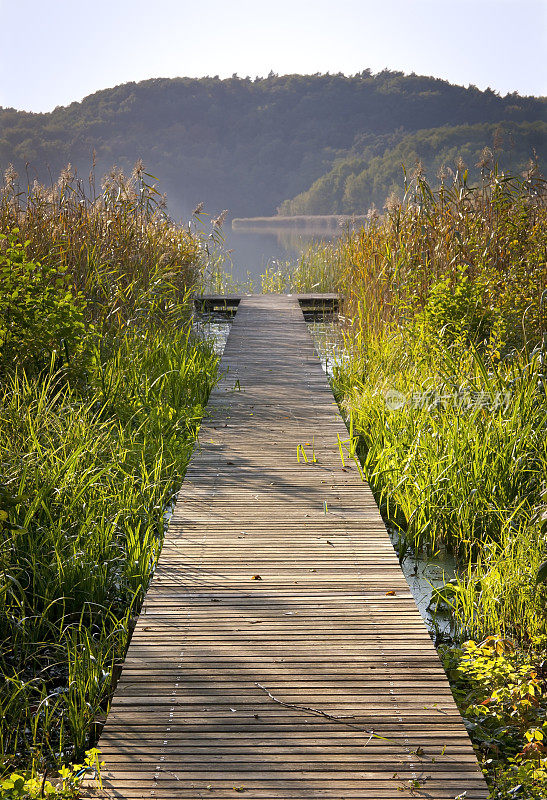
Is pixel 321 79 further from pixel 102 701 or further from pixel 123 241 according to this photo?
pixel 102 701

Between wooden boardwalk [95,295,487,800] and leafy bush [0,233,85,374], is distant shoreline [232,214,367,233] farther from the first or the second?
wooden boardwalk [95,295,487,800]

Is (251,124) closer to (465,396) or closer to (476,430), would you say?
(465,396)

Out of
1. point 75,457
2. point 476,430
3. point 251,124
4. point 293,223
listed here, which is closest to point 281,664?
point 75,457

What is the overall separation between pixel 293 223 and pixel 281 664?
34612 millimetres

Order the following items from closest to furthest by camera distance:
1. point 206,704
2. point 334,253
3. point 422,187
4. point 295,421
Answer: point 206,704
point 295,421
point 422,187
point 334,253

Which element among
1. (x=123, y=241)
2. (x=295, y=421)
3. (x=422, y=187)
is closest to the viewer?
(x=295, y=421)

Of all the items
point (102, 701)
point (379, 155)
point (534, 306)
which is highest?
point (379, 155)

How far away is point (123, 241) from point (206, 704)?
4393mm

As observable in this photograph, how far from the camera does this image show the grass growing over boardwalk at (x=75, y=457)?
2041 mm

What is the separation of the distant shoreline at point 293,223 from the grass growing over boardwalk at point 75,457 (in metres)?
23.5

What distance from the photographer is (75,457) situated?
9.39 ft

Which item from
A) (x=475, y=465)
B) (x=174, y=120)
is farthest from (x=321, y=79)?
(x=475, y=465)

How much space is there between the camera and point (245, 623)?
84.8 inches

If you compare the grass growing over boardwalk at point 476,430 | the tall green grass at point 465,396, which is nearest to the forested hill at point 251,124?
the tall green grass at point 465,396
